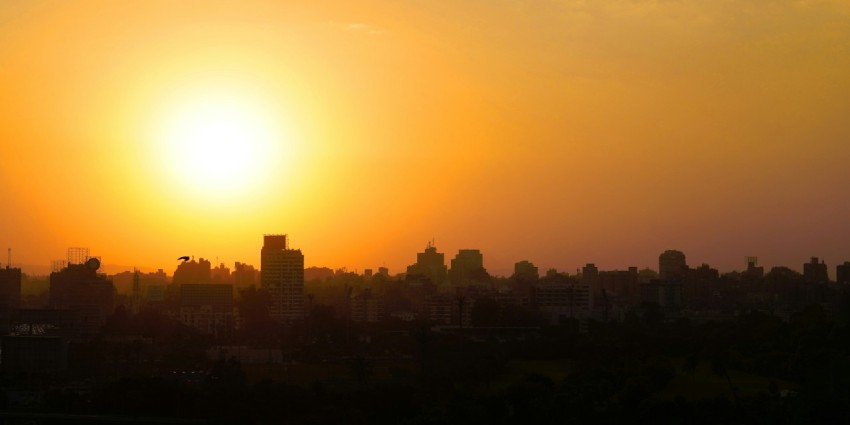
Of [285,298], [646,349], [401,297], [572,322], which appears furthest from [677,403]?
[401,297]

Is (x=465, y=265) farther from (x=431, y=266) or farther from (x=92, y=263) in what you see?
(x=92, y=263)

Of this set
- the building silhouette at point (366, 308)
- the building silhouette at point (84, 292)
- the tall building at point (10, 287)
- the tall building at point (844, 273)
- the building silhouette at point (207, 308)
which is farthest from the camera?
the tall building at point (844, 273)

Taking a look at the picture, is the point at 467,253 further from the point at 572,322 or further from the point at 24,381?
the point at 24,381

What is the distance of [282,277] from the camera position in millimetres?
62812

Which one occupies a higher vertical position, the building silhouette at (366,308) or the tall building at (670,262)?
the tall building at (670,262)

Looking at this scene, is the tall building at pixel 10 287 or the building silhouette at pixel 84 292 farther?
the tall building at pixel 10 287

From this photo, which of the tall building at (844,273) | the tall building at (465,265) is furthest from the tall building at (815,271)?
the tall building at (465,265)

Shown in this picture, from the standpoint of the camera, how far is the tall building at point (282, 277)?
59.5 metres

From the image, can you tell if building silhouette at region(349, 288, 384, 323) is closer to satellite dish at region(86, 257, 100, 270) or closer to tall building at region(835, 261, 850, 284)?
satellite dish at region(86, 257, 100, 270)

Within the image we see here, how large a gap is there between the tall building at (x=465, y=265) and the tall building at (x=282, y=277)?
25.2 metres

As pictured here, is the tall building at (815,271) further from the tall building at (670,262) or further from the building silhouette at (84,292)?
the building silhouette at (84,292)

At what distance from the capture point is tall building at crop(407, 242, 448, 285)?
301 feet

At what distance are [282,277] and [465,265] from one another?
1461 inches

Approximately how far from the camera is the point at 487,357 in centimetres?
2958
